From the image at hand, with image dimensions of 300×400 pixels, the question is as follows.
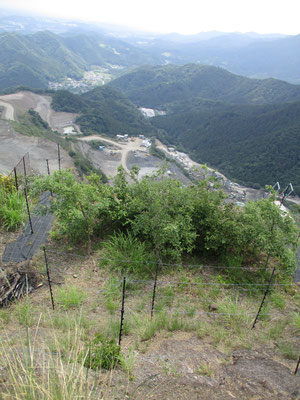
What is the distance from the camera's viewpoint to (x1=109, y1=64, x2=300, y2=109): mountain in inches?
5285

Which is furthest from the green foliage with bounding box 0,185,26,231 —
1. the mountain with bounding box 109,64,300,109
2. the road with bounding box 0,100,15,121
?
the mountain with bounding box 109,64,300,109

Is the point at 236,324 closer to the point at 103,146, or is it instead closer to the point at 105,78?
the point at 103,146

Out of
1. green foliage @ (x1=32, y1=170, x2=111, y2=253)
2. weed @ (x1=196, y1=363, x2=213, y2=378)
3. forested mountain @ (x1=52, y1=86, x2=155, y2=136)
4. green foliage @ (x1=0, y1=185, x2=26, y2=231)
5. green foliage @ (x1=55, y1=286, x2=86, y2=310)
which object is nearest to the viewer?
weed @ (x1=196, y1=363, x2=213, y2=378)

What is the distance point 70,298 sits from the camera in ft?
21.4

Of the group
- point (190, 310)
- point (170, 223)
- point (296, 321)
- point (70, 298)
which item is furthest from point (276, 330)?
point (70, 298)

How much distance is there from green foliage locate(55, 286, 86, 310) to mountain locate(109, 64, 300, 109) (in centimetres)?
14032

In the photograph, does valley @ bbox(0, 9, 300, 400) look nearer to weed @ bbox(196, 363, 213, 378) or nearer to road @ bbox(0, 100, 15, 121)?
weed @ bbox(196, 363, 213, 378)

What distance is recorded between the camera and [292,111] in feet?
270

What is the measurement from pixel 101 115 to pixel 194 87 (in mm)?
96405

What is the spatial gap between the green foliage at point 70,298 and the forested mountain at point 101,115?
69767 mm

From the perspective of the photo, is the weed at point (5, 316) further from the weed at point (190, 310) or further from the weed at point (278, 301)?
the weed at point (278, 301)

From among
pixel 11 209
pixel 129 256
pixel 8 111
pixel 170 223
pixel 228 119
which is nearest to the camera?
pixel 170 223

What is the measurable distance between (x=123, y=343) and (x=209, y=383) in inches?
74.2

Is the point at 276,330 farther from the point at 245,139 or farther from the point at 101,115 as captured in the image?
the point at 101,115
